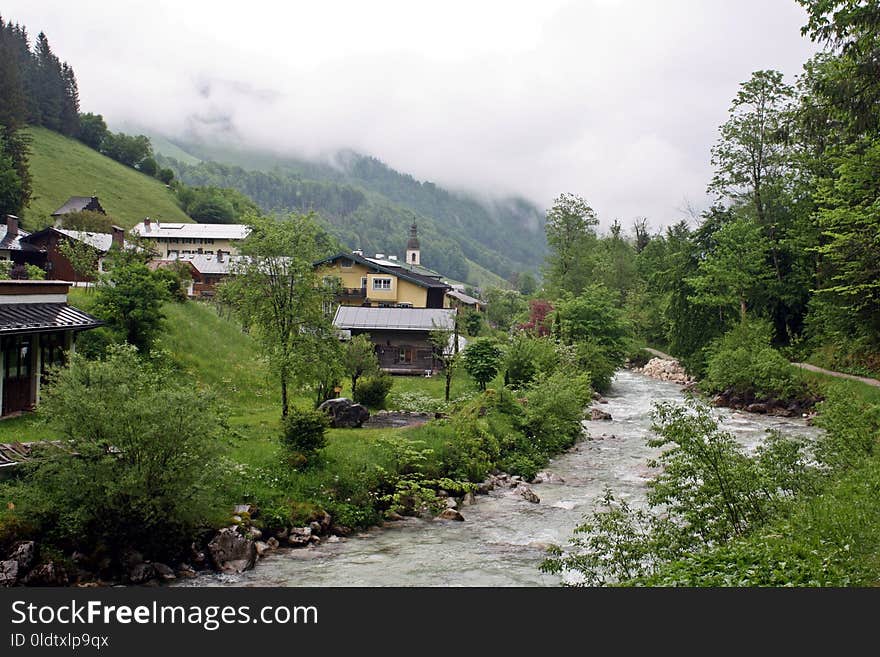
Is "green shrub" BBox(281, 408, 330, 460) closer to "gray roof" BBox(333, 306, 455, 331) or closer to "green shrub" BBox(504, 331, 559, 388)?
"green shrub" BBox(504, 331, 559, 388)

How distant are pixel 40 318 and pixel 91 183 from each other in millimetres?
98208

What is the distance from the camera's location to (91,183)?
355 feet

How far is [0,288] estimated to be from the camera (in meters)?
22.3

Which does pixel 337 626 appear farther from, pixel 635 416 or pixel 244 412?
pixel 635 416

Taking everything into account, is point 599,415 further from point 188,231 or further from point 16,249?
point 188,231

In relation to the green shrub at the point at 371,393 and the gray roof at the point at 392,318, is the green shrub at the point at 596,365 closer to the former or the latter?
the gray roof at the point at 392,318

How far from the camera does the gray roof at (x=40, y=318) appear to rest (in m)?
21.4

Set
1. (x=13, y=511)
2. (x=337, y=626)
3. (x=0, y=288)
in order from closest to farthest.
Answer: (x=337, y=626) → (x=13, y=511) → (x=0, y=288)

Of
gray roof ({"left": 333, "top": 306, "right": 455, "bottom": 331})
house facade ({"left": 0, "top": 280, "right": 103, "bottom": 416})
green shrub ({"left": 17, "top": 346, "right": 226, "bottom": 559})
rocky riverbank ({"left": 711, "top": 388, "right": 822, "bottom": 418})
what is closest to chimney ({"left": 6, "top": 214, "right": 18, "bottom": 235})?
gray roof ({"left": 333, "top": 306, "right": 455, "bottom": 331})

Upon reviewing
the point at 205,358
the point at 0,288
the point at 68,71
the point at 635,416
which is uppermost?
the point at 68,71

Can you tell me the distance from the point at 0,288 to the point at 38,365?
3.04 m

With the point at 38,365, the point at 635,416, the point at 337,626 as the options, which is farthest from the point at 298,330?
the point at 635,416

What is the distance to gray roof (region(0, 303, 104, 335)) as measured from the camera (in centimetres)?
2136

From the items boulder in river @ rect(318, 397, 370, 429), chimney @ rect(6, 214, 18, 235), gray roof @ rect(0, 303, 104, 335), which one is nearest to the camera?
gray roof @ rect(0, 303, 104, 335)
